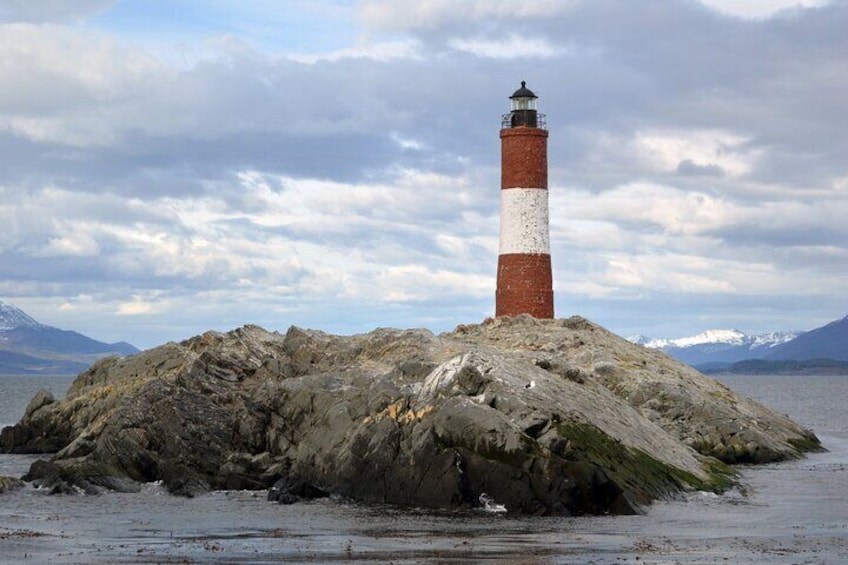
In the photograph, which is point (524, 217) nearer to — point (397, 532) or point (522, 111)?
point (522, 111)

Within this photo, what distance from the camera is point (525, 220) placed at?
72500 millimetres

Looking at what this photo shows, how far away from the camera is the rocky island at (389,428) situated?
3966 cm

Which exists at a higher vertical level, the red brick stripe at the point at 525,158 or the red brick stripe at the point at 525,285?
the red brick stripe at the point at 525,158

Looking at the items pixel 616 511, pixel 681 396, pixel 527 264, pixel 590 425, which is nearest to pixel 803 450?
pixel 681 396

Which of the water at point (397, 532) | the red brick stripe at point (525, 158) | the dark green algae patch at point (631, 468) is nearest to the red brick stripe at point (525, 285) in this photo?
the red brick stripe at point (525, 158)

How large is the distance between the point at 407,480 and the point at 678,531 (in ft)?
29.2

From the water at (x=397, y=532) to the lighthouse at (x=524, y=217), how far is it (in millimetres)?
28450

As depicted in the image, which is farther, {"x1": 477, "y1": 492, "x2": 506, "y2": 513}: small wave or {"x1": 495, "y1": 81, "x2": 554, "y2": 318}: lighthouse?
{"x1": 495, "y1": 81, "x2": 554, "y2": 318}: lighthouse

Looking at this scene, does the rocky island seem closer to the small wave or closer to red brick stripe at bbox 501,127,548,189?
the small wave

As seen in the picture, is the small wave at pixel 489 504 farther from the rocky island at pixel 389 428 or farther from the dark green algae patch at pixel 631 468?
the dark green algae patch at pixel 631 468

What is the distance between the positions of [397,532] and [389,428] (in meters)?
7.03

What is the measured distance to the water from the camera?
3108cm

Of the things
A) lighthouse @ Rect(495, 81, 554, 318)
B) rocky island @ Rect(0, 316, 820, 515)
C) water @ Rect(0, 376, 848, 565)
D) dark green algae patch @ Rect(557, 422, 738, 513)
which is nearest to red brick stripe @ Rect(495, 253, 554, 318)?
lighthouse @ Rect(495, 81, 554, 318)

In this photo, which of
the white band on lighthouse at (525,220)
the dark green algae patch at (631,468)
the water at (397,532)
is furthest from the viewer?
the white band on lighthouse at (525,220)
